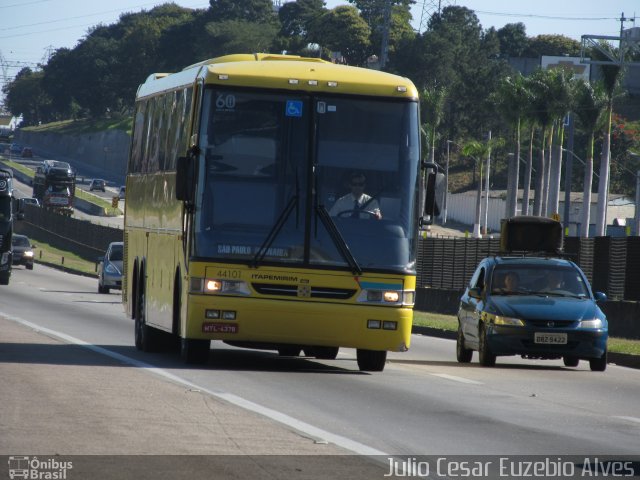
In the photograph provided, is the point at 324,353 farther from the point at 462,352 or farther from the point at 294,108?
the point at 294,108

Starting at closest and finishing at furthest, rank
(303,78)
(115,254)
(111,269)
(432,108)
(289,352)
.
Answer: (303,78)
(289,352)
(111,269)
(115,254)
(432,108)

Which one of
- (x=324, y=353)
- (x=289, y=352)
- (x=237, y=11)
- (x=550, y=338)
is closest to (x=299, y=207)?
(x=324, y=353)

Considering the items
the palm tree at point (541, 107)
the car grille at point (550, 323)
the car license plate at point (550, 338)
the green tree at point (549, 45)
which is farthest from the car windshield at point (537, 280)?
→ the green tree at point (549, 45)

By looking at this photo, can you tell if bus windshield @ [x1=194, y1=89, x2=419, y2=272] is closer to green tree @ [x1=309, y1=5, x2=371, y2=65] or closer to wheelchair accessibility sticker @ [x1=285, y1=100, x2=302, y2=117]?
wheelchair accessibility sticker @ [x1=285, y1=100, x2=302, y2=117]

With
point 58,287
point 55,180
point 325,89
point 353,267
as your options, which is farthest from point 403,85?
point 55,180

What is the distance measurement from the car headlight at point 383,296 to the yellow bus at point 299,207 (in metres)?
0.01

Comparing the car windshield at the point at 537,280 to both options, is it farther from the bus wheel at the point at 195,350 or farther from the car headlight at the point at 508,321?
the bus wheel at the point at 195,350

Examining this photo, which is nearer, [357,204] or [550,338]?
[357,204]

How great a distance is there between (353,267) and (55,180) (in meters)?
104

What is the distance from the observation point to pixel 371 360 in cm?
1886

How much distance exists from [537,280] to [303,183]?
5840mm

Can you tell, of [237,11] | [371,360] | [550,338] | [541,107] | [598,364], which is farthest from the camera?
[237,11]

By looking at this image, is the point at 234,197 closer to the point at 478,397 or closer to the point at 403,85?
the point at 403,85

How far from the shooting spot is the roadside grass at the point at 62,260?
7200cm
